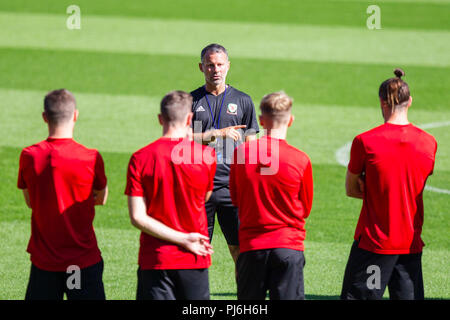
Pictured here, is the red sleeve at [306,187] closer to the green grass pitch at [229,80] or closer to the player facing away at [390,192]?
the player facing away at [390,192]

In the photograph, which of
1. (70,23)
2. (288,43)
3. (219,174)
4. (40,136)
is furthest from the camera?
(70,23)

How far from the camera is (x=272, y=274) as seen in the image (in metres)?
5.08

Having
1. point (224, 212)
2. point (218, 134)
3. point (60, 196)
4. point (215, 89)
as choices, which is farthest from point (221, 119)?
point (60, 196)

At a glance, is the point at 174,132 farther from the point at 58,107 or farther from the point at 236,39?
the point at 236,39

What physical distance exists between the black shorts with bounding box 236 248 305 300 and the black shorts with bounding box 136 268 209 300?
349 mm

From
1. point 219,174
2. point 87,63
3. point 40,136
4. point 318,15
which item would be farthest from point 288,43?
point 219,174

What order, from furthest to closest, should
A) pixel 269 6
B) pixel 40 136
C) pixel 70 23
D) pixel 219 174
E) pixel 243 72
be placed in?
pixel 269 6
pixel 70 23
pixel 243 72
pixel 40 136
pixel 219 174

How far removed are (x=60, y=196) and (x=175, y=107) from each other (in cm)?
96

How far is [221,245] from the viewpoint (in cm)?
876

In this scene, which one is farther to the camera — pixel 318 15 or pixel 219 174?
pixel 318 15

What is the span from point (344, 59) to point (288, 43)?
→ 6.94ft

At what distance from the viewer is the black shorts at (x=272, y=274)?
197 inches
